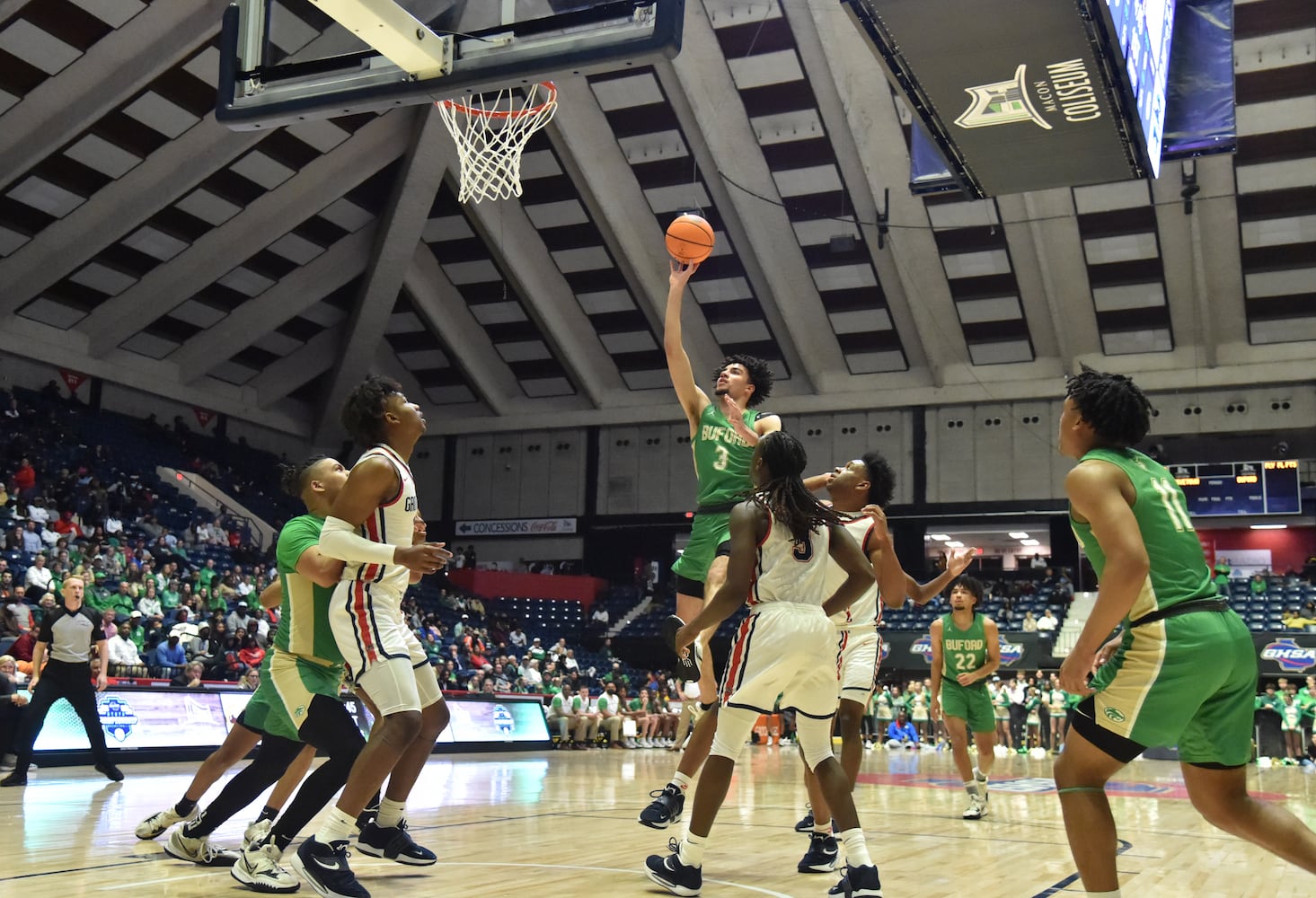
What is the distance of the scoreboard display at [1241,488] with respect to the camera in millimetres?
25875

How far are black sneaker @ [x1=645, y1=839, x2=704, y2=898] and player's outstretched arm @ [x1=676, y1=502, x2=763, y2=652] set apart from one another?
2.90ft

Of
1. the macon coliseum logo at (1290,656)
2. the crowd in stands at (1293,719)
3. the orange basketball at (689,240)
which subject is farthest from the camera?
the macon coliseum logo at (1290,656)

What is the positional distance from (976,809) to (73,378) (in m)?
26.5

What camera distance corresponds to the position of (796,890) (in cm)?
494

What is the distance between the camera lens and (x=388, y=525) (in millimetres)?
4730

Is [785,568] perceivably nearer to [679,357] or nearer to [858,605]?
[679,357]

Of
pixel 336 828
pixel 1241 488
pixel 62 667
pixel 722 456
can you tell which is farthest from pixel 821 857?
pixel 1241 488

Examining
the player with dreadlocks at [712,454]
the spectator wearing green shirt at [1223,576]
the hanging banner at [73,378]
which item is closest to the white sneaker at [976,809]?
the player with dreadlocks at [712,454]

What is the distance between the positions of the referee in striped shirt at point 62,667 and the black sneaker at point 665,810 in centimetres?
590

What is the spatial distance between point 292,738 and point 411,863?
775mm

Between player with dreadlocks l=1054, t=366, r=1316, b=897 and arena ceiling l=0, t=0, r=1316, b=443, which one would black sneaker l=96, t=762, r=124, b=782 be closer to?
player with dreadlocks l=1054, t=366, r=1316, b=897

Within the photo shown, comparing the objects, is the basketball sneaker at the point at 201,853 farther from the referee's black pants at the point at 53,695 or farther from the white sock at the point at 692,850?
the referee's black pants at the point at 53,695

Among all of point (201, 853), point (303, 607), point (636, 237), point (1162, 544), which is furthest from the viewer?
point (636, 237)

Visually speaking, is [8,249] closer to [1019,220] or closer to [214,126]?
[214,126]
